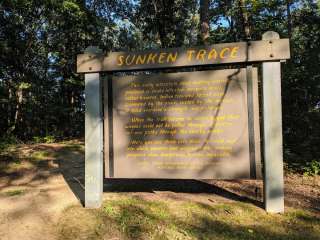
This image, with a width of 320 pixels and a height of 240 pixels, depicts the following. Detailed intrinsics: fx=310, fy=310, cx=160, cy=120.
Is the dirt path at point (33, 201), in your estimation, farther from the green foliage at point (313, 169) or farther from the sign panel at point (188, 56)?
the green foliage at point (313, 169)

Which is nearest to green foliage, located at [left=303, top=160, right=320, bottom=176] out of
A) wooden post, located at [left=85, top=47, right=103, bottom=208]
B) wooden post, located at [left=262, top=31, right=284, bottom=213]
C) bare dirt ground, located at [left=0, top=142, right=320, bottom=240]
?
bare dirt ground, located at [left=0, top=142, right=320, bottom=240]

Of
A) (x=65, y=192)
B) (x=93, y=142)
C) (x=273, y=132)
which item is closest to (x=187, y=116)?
(x=273, y=132)

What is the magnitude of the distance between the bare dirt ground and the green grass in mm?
314

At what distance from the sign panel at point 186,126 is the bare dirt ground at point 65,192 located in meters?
0.77

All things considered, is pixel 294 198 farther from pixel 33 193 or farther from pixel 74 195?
pixel 33 193

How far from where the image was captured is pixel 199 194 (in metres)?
5.73

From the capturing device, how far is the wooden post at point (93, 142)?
16.5 feet

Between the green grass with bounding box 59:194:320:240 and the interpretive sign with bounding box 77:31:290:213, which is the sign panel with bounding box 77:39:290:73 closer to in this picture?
the interpretive sign with bounding box 77:31:290:213

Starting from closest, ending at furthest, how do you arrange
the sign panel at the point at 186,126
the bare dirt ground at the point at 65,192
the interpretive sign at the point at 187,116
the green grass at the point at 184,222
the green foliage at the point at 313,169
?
the green grass at the point at 184,222, the bare dirt ground at the point at 65,192, the interpretive sign at the point at 187,116, the sign panel at the point at 186,126, the green foliage at the point at 313,169

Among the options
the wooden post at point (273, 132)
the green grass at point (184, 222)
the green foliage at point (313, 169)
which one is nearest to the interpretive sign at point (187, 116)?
the wooden post at point (273, 132)

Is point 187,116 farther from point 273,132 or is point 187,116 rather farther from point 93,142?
point 93,142

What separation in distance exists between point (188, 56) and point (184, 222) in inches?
98.8

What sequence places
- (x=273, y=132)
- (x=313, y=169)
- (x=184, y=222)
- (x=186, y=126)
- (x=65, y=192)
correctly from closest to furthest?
(x=184, y=222) → (x=273, y=132) → (x=186, y=126) → (x=65, y=192) → (x=313, y=169)

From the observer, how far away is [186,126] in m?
4.99
